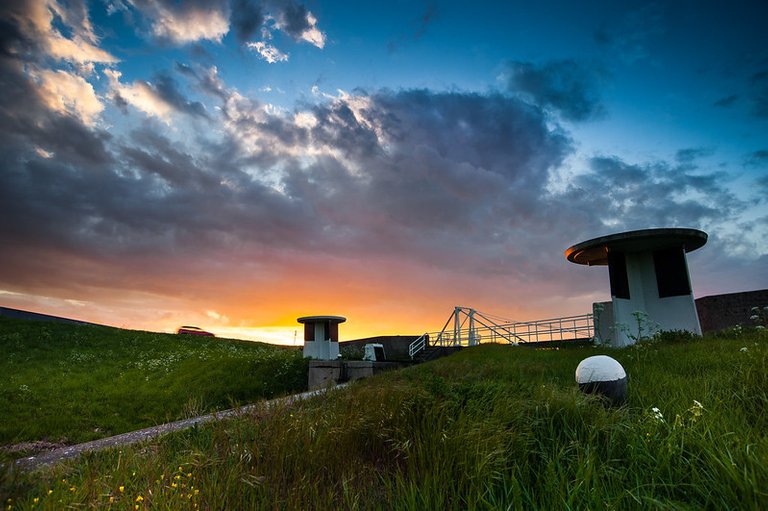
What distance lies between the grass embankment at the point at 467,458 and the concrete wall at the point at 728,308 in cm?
1578

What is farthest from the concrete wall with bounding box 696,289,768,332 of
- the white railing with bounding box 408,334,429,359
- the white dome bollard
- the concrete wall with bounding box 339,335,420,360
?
the white dome bollard

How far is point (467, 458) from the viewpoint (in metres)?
3.81

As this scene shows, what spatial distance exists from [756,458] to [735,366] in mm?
3927

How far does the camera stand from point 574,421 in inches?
175

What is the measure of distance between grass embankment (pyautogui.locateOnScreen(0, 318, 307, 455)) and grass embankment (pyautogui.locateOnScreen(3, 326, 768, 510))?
484 centimetres

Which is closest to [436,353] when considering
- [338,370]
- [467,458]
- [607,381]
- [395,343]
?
[338,370]

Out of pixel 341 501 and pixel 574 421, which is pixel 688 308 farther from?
pixel 341 501

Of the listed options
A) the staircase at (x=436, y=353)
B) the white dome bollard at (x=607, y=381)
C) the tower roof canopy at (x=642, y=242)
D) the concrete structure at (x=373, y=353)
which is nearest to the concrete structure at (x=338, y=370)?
the concrete structure at (x=373, y=353)

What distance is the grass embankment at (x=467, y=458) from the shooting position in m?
3.23

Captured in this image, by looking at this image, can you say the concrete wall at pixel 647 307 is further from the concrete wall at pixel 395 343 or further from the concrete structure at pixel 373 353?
the concrete wall at pixel 395 343

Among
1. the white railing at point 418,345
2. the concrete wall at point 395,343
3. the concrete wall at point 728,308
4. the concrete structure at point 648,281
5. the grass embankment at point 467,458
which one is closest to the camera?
the grass embankment at point 467,458

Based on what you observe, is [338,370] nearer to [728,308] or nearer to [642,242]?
A: [642,242]

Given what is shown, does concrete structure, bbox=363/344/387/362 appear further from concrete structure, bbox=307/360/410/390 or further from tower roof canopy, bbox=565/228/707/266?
tower roof canopy, bbox=565/228/707/266

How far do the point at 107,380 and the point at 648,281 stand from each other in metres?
19.9
